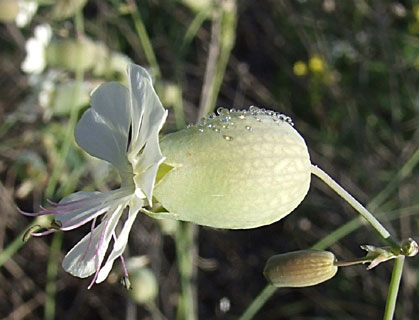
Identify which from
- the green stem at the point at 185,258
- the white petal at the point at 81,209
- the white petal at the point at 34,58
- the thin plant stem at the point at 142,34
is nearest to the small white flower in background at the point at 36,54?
the white petal at the point at 34,58

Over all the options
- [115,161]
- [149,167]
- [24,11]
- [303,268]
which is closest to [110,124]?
[115,161]

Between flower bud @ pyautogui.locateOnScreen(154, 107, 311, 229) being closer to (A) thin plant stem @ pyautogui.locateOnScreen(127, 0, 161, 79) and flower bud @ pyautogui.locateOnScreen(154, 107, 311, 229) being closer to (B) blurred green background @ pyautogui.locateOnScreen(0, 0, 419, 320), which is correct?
(A) thin plant stem @ pyautogui.locateOnScreen(127, 0, 161, 79)

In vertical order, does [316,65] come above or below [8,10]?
below

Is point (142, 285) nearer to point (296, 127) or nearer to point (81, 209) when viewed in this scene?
point (81, 209)

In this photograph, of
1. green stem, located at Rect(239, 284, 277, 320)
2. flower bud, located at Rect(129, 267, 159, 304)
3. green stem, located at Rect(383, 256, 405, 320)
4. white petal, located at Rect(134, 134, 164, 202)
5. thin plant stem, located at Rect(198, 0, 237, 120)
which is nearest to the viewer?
white petal, located at Rect(134, 134, 164, 202)

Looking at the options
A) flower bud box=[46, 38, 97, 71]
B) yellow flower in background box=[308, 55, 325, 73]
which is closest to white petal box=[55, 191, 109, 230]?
flower bud box=[46, 38, 97, 71]

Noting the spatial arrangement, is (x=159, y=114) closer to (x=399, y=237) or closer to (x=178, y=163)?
(x=178, y=163)
